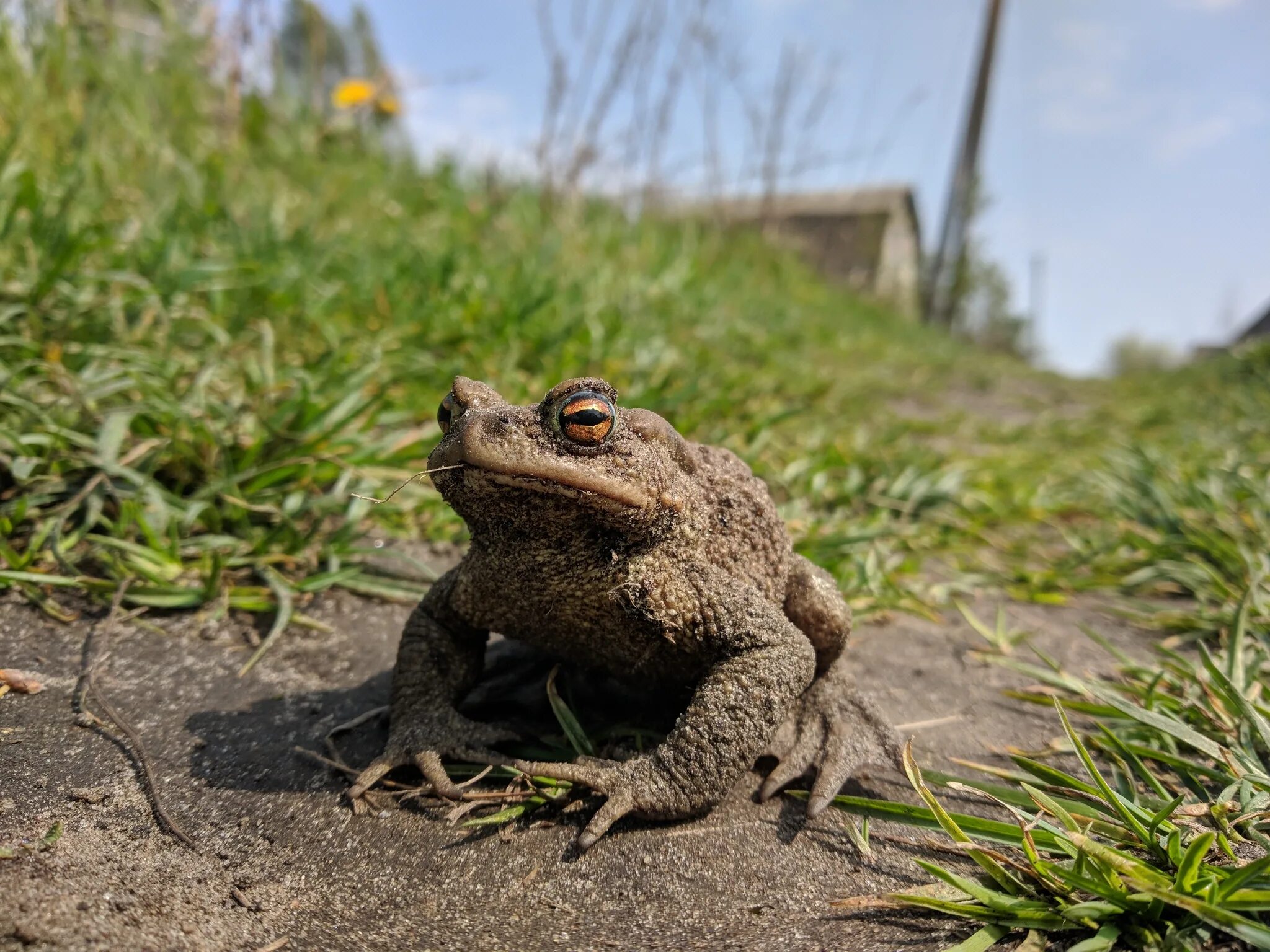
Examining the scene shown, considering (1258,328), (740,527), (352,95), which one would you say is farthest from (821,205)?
(740,527)

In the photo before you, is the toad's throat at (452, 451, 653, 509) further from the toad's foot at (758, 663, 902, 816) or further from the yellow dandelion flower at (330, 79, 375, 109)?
the yellow dandelion flower at (330, 79, 375, 109)

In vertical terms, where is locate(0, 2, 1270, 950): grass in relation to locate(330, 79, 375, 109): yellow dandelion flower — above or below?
below

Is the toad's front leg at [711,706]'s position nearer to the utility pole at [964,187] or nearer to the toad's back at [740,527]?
the toad's back at [740,527]

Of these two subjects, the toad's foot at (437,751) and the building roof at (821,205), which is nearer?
the toad's foot at (437,751)

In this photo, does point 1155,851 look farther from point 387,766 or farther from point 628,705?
point 387,766

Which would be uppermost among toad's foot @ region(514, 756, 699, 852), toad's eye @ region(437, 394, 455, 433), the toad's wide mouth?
toad's eye @ region(437, 394, 455, 433)

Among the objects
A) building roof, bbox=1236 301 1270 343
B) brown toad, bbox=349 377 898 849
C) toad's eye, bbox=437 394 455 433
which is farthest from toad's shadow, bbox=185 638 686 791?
building roof, bbox=1236 301 1270 343

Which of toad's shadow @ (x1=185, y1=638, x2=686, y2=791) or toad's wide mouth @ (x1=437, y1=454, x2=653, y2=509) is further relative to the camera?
toad's shadow @ (x1=185, y1=638, x2=686, y2=791)

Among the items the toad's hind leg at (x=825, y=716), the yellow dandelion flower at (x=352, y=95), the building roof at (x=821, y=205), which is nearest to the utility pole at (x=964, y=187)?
the building roof at (x=821, y=205)
